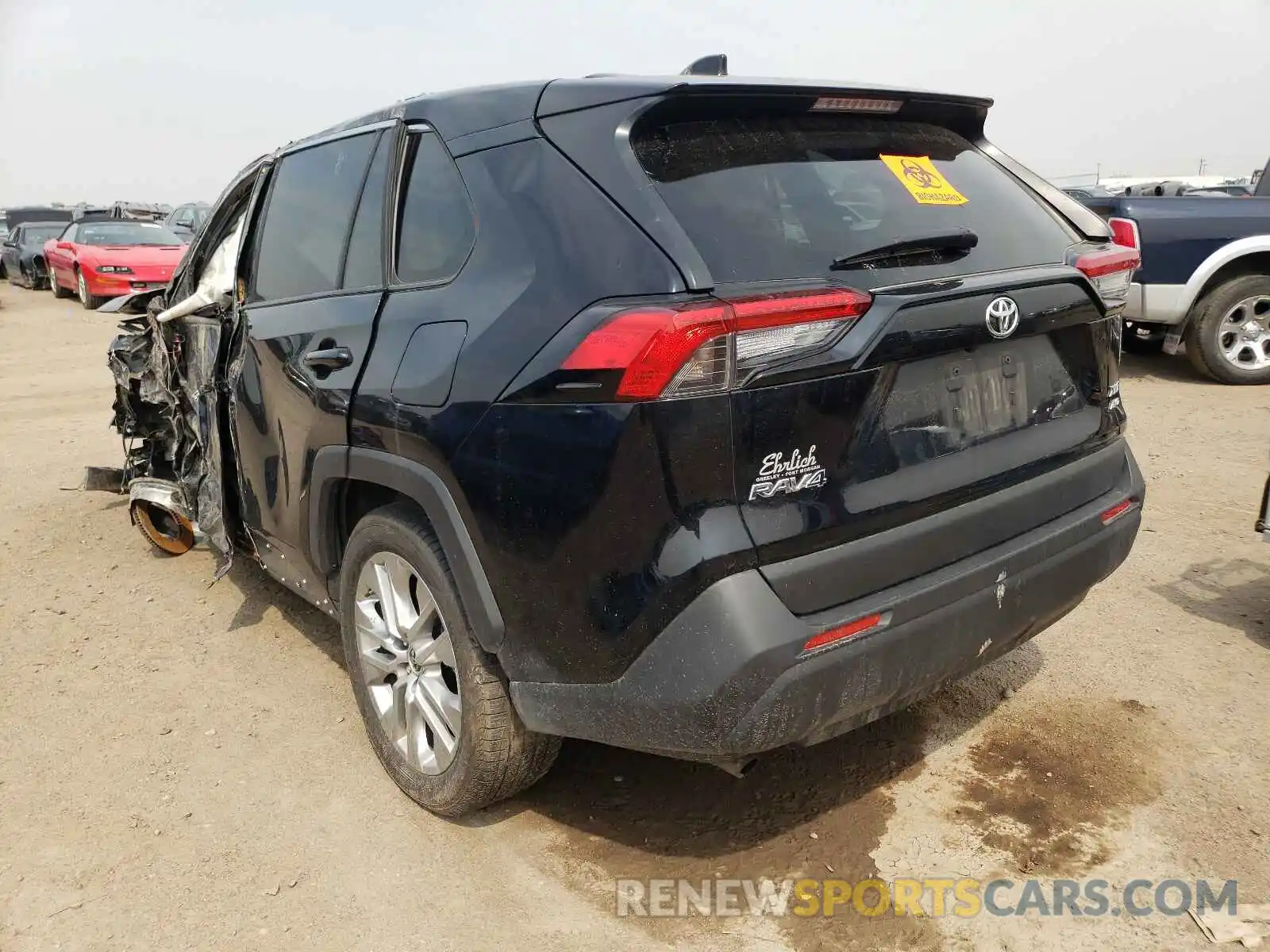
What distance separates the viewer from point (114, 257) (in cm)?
1725

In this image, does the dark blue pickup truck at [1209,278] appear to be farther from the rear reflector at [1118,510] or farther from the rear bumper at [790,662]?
the rear bumper at [790,662]

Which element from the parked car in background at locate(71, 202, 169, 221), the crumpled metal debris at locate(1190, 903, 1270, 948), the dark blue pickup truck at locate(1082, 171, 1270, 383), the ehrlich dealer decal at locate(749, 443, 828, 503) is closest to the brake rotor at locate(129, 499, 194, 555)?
the ehrlich dealer decal at locate(749, 443, 828, 503)

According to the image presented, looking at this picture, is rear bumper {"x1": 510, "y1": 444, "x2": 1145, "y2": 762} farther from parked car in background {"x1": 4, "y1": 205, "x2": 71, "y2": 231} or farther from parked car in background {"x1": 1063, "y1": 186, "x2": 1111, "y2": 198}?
parked car in background {"x1": 4, "y1": 205, "x2": 71, "y2": 231}

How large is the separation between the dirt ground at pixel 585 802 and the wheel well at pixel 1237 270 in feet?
14.8

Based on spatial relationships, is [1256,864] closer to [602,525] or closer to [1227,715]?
[1227,715]

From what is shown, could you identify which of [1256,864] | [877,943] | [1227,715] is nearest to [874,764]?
[877,943]

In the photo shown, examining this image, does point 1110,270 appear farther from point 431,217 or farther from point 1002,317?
point 431,217

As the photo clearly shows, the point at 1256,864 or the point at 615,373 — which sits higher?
the point at 615,373

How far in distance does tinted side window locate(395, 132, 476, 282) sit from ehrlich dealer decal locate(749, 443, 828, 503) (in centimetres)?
99

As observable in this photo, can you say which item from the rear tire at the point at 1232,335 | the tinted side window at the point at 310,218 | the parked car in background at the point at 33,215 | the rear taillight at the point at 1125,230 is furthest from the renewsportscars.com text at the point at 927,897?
the parked car in background at the point at 33,215

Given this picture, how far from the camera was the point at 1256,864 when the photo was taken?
2508 mm

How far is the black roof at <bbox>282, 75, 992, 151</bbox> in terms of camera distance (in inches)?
88.9

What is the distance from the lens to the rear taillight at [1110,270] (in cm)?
266

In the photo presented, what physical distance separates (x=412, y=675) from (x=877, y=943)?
142cm
